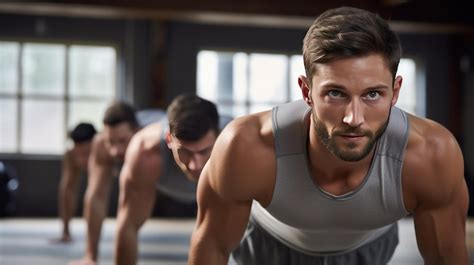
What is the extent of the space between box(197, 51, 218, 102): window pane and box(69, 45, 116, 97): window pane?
949mm

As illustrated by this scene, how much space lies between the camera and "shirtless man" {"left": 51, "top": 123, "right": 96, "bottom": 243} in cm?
599

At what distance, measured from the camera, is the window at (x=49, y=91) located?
30.0ft

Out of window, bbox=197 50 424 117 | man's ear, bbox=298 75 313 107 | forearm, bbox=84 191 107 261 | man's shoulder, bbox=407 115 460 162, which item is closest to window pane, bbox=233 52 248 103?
window, bbox=197 50 424 117

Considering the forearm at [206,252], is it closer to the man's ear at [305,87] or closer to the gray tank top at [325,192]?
the gray tank top at [325,192]

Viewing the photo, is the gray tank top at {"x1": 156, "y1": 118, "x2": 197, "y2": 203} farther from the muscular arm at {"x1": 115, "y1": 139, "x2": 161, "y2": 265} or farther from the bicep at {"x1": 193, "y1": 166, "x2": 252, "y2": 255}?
the bicep at {"x1": 193, "y1": 166, "x2": 252, "y2": 255}

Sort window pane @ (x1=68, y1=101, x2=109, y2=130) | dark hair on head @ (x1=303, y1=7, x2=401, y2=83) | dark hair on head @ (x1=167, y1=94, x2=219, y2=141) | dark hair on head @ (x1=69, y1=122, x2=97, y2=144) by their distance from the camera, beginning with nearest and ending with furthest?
1. dark hair on head @ (x1=303, y1=7, x2=401, y2=83)
2. dark hair on head @ (x1=167, y1=94, x2=219, y2=141)
3. dark hair on head @ (x1=69, y1=122, x2=97, y2=144)
4. window pane @ (x1=68, y1=101, x2=109, y2=130)

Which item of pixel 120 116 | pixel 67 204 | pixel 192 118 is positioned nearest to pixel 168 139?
pixel 192 118

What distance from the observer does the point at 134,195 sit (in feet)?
11.2

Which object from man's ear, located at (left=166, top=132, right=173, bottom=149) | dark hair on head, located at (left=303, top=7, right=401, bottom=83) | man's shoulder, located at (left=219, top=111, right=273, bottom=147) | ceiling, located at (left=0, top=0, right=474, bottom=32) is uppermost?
ceiling, located at (left=0, top=0, right=474, bottom=32)

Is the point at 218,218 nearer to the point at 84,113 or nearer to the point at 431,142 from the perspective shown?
the point at 431,142

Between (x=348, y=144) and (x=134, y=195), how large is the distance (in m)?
1.81

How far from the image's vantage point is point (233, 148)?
1910 mm

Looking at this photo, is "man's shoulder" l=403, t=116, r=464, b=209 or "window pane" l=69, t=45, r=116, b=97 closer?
"man's shoulder" l=403, t=116, r=464, b=209

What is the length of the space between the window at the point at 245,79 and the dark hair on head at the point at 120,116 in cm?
534
